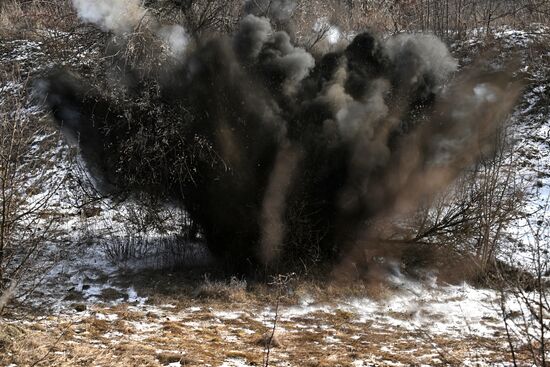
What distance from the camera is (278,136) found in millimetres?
10125

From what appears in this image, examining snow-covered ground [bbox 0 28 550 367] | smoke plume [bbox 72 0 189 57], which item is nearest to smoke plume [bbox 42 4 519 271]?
smoke plume [bbox 72 0 189 57]

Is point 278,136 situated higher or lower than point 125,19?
lower

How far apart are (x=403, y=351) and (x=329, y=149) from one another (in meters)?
3.96

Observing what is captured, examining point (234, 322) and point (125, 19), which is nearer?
point (234, 322)

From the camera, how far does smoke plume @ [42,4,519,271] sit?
10.2 m

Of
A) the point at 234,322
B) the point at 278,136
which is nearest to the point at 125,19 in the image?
the point at 278,136

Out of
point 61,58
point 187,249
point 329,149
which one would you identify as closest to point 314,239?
point 329,149

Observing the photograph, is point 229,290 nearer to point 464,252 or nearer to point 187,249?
point 187,249

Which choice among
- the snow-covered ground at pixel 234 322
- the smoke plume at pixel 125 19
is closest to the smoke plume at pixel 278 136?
the smoke plume at pixel 125 19

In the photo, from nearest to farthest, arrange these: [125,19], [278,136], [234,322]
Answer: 1. [234,322]
2. [278,136]
3. [125,19]

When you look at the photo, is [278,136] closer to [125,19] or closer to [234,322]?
[234,322]

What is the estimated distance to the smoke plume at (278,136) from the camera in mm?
10188

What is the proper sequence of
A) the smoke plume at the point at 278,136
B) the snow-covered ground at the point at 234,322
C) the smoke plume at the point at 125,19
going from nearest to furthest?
1. the snow-covered ground at the point at 234,322
2. the smoke plume at the point at 278,136
3. the smoke plume at the point at 125,19

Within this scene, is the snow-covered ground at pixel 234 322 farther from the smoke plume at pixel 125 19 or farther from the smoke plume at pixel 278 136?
the smoke plume at pixel 125 19
